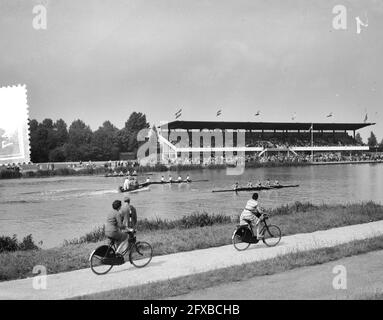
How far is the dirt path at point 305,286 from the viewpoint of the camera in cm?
1057

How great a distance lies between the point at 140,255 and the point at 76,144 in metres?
113

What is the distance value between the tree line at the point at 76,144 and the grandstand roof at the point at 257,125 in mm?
19219

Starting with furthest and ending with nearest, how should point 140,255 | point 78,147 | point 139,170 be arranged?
point 78,147
point 139,170
point 140,255

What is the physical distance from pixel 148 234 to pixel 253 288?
33.9ft

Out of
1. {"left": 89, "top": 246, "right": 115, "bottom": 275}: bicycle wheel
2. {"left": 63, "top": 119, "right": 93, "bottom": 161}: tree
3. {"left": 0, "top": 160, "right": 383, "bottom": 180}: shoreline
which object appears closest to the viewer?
{"left": 89, "top": 246, "right": 115, "bottom": 275}: bicycle wheel

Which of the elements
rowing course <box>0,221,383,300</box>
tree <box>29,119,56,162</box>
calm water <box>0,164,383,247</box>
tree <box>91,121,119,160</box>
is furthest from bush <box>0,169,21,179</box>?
rowing course <box>0,221,383,300</box>

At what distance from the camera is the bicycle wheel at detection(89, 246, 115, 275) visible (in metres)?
13.2

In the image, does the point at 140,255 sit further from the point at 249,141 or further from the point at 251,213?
the point at 249,141

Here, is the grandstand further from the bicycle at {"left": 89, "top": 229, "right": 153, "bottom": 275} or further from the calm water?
the bicycle at {"left": 89, "top": 229, "right": 153, "bottom": 275}

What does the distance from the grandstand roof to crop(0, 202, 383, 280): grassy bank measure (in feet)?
279

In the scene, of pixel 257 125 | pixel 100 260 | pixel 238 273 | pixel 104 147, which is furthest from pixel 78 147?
pixel 238 273

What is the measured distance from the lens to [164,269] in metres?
13.9

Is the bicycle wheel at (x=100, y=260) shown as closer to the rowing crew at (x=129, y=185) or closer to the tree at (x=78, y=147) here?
the rowing crew at (x=129, y=185)
